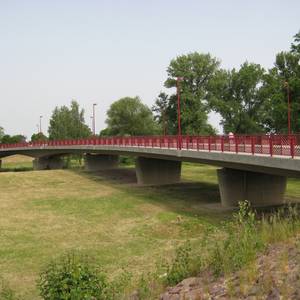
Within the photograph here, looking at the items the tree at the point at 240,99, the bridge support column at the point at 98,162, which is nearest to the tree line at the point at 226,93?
the tree at the point at 240,99

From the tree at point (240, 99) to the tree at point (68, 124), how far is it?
64.2m

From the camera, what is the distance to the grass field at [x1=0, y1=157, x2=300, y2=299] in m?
17.3

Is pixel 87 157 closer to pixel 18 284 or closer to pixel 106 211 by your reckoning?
pixel 106 211

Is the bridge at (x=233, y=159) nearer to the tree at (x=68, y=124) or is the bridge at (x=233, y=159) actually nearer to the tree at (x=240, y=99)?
the tree at (x=240, y=99)

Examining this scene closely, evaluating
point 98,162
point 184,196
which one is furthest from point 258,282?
point 98,162

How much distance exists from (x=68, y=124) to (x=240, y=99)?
68857 millimetres

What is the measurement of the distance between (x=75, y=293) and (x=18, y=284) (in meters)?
5.93

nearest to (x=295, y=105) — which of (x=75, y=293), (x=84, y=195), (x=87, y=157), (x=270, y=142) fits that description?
(x=84, y=195)

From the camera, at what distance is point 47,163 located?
265 ft

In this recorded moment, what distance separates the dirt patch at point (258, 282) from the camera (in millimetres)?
→ 8855

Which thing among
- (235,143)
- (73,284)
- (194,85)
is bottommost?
(73,284)

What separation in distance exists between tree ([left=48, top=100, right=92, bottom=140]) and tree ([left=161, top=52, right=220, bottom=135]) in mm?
53332

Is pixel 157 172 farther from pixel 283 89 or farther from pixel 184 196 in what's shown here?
pixel 283 89

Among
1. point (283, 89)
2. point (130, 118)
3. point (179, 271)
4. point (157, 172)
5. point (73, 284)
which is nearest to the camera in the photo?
point (73, 284)
